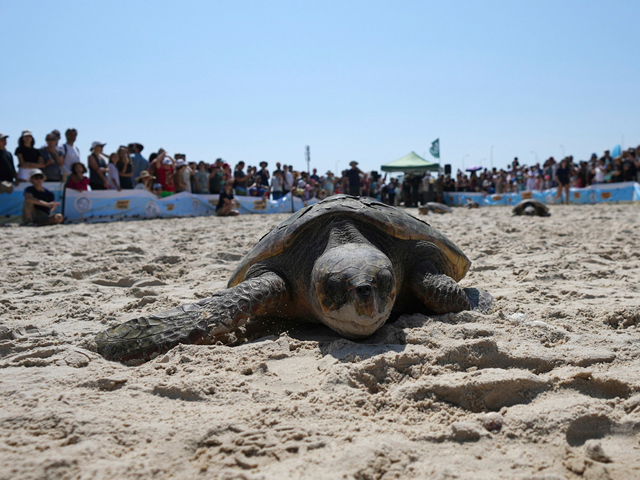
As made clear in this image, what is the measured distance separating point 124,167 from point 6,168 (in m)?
2.59

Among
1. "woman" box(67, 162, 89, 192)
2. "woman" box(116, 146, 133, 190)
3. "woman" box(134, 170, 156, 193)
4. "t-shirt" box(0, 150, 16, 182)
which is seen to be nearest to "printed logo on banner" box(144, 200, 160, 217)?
"woman" box(134, 170, 156, 193)

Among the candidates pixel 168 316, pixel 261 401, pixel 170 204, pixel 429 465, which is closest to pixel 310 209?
pixel 168 316

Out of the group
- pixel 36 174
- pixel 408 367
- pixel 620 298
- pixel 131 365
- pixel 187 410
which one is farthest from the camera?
pixel 36 174

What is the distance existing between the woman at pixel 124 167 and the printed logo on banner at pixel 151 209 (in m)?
0.61

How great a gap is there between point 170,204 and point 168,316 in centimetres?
1061

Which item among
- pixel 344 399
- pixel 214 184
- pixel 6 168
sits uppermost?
pixel 6 168

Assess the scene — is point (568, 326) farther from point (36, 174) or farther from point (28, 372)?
point (36, 174)

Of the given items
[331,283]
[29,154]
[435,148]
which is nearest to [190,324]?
[331,283]

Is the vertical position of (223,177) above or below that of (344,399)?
above

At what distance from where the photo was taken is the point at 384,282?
7.88 ft

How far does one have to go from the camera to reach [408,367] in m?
2.06

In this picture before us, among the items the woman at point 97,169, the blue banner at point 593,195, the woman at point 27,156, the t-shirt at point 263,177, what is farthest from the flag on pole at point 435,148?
the woman at point 27,156

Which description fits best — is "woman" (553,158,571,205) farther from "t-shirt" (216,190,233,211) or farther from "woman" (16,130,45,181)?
"woman" (16,130,45,181)

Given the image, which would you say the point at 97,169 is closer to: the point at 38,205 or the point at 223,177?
the point at 38,205
